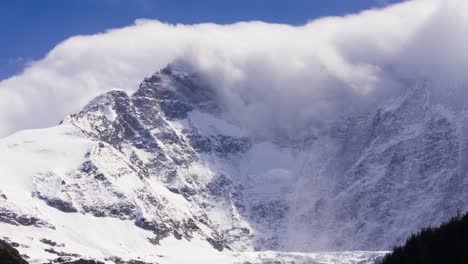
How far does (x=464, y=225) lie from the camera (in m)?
199

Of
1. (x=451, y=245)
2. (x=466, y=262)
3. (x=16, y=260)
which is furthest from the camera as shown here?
(x=451, y=245)

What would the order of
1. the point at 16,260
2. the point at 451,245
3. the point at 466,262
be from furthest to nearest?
1. the point at 451,245
2. the point at 466,262
3. the point at 16,260

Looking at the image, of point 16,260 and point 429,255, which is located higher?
point 429,255

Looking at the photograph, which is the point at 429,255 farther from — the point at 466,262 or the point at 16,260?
the point at 16,260

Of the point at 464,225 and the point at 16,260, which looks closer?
the point at 16,260

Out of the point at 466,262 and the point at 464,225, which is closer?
the point at 466,262

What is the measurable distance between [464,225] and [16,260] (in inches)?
3003

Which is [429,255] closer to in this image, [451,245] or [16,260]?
[451,245]

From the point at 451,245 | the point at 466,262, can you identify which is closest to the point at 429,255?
the point at 451,245

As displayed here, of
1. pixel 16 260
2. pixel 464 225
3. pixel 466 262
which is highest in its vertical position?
pixel 464 225

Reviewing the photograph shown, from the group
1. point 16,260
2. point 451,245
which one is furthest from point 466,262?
point 16,260

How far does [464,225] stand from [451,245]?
806cm

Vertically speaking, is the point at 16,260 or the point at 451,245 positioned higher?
the point at 451,245

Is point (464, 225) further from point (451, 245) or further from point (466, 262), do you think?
point (466, 262)
